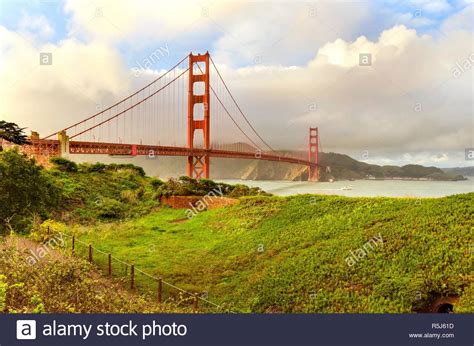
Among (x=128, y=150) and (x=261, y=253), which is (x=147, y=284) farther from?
(x=128, y=150)

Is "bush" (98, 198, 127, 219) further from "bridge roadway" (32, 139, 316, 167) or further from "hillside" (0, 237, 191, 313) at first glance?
"hillside" (0, 237, 191, 313)

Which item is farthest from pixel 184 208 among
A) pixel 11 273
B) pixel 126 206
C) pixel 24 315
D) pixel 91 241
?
pixel 24 315

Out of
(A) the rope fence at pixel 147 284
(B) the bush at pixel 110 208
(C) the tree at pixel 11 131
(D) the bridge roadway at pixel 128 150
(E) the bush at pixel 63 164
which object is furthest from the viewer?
(E) the bush at pixel 63 164

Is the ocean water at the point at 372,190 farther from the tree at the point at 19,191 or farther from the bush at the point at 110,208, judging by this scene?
the tree at the point at 19,191

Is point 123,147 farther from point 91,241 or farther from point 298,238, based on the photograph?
point 298,238

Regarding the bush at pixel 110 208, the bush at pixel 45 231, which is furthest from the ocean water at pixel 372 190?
the bush at pixel 45 231

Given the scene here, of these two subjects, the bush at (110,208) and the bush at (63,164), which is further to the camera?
the bush at (63,164)

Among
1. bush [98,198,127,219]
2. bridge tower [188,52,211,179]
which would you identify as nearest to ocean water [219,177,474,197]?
bridge tower [188,52,211,179]

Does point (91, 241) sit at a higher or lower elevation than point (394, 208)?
→ lower
